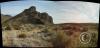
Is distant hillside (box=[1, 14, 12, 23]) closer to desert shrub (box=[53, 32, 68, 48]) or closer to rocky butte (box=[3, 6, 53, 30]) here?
rocky butte (box=[3, 6, 53, 30])

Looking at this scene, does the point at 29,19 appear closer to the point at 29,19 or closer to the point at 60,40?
the point at 29,19

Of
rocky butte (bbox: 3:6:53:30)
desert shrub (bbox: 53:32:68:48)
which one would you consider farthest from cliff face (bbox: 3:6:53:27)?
desert shrub (bbox: 53:32:68:48)

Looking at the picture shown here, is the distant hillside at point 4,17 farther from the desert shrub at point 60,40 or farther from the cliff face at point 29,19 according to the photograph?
the desert shrub at point 60,40

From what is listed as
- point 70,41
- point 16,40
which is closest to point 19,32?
point 16,40

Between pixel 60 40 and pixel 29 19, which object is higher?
pixel 29 19

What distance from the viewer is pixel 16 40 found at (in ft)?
6.15

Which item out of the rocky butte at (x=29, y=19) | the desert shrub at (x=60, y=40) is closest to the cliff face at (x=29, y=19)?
the rocky butte at (x=29, y=19)

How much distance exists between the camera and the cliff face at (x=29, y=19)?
1.87 meters

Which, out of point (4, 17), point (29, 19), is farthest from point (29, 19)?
A: point (4, 17)

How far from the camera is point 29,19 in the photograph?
188 cm

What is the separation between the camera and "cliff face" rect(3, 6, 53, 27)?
6.13 feet

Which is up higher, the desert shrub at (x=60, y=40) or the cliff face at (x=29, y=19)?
the cliff face at (x=29, y=19)

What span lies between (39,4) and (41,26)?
6.7 inches

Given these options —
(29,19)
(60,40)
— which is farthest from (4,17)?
(60,40)
